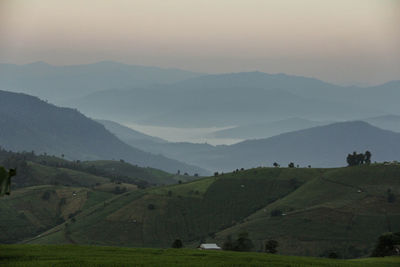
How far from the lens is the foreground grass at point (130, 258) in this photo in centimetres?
7806

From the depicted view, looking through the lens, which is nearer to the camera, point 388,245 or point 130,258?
point 130,258

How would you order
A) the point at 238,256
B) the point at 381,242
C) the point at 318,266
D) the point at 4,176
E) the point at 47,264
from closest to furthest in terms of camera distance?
1. the point at 4,176
2. the point at 47,264
3. the point at 318,266
4. the point at 238,256
5. the point at 381,242

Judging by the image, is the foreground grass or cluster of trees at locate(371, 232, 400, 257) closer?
the foreground grass

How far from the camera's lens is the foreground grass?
7806 cm

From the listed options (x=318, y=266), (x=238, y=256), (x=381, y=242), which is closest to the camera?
(x=318, y=266)

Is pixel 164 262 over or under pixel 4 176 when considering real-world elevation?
under

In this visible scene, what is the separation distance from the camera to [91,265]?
2992 inches

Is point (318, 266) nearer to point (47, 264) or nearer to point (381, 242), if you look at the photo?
point (47, 264)

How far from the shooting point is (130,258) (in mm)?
83188

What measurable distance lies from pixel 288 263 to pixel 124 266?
22837mm

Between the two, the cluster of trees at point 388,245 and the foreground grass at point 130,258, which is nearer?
the foreground grass at point 130,258

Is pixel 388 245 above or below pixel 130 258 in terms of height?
above

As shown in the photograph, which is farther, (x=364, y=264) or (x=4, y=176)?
(x=364, y=264)

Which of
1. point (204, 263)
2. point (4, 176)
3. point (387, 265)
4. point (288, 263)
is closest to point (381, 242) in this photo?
point (387, 265)
